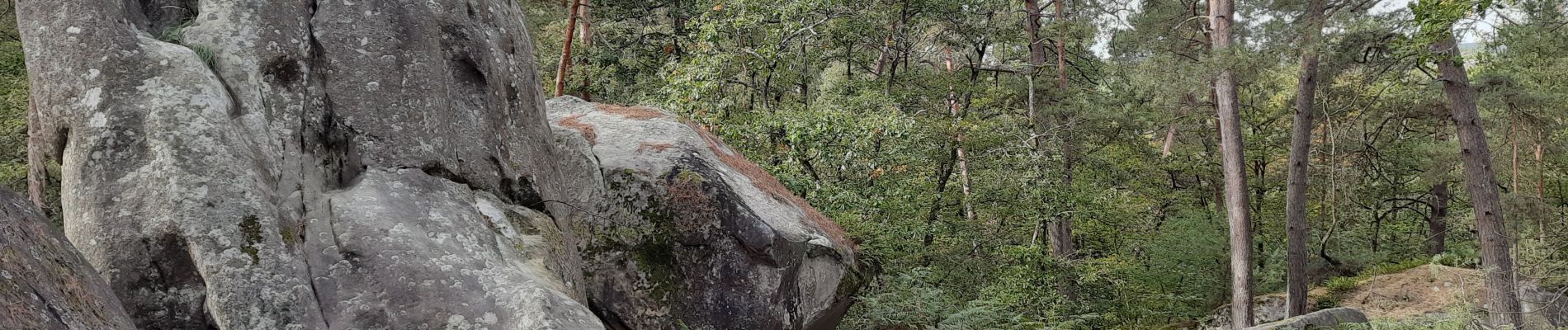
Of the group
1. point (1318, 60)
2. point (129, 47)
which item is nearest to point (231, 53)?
point (129, 47)

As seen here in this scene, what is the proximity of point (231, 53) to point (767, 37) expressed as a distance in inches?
316

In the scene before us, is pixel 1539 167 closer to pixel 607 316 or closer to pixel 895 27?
pixel 895 27

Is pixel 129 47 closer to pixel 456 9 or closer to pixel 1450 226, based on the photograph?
pixel 456 9

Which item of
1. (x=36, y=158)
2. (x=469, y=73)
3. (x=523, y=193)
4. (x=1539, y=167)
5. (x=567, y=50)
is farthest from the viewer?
(x=1539, y=167)

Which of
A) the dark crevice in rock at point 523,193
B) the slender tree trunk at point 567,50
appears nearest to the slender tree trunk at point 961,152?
the slender tree trunk at point 567,50

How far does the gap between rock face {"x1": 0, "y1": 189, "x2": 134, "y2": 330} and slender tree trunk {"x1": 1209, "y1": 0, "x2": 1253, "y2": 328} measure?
1413cm

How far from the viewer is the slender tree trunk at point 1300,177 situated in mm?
14133

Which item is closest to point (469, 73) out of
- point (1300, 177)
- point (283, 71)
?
point (283, 71)

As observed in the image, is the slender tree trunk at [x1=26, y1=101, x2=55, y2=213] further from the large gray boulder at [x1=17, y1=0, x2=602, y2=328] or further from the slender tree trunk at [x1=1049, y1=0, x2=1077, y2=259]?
the slender tree trunk at [x1=1049, y1=0, x2=1077, y2=259]

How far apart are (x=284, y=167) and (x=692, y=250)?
3630 mm

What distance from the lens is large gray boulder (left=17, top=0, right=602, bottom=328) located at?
515cm

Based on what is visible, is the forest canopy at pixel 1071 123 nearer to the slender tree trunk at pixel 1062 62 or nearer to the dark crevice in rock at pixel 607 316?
the slender tree trunk at pixel 1062 62

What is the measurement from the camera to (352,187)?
617 centimetres

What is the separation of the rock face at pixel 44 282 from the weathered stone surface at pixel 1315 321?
1081 centimetres
